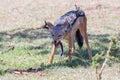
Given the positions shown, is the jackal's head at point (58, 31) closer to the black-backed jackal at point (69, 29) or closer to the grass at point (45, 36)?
the black-backed jackal at point (69, 29)

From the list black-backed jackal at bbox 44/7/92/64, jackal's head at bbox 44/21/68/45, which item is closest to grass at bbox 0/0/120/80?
black-backed jackal at bbox 44/7/92/64

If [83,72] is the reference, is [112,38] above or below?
above

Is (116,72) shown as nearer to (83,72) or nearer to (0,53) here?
(83,72)

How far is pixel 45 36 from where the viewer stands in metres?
11.0

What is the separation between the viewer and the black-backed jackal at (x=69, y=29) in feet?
22.5

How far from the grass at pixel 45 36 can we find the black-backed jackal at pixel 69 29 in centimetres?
34

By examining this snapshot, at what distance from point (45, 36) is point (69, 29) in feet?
12.5

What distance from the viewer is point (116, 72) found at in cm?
671

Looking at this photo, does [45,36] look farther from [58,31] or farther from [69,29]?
[58,31]

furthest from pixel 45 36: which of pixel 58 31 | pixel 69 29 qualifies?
pixel 58 31

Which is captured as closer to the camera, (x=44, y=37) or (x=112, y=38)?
(x=112, y=38)

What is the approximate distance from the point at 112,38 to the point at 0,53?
20.2 ft

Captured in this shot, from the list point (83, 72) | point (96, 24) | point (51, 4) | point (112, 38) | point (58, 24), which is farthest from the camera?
point (51, 4)

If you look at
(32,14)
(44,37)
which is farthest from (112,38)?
(32,14)
